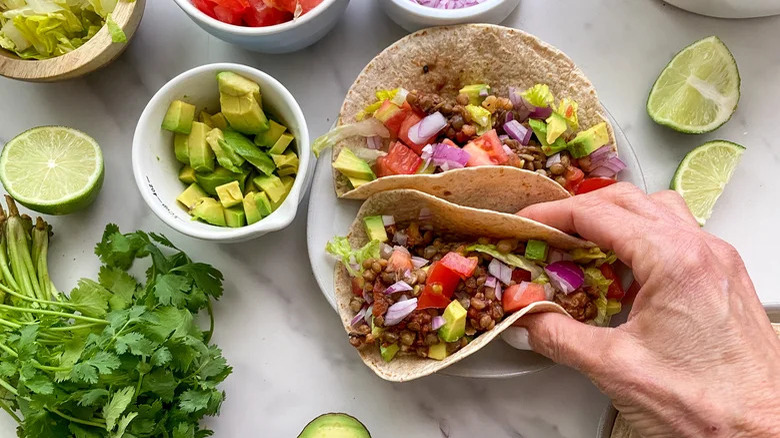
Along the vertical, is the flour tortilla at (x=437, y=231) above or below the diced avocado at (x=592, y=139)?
below

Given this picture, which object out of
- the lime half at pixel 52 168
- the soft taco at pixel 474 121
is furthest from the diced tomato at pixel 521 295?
the lime half at pixel 52 168

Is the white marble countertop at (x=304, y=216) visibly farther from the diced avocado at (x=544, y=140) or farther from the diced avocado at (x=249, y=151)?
the diced avocado at (x=544, y=140)

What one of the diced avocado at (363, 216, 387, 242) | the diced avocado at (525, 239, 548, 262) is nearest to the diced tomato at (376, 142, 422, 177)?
the diced avocado at (363, 216, 387, 242)

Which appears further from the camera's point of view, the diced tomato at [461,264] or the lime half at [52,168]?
the lime half at [52,168]

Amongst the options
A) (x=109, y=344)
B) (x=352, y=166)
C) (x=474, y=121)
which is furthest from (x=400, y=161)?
(x=109, y=344)

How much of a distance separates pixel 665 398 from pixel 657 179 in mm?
829

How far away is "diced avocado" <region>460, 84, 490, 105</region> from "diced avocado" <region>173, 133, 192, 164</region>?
813mm

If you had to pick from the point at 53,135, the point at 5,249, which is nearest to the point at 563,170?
the point at 53,135

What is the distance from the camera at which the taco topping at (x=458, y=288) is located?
1.92 metres

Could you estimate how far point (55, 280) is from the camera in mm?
2268

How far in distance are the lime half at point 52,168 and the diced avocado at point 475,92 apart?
3.64 feet

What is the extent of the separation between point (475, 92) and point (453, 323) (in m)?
0.67

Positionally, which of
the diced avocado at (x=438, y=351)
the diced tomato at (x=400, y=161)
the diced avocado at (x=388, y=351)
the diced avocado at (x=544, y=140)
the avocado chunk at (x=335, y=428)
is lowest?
the avocado chunk at (x=335, y=428)

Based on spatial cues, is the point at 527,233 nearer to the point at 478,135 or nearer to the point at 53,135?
the point at 478,135
